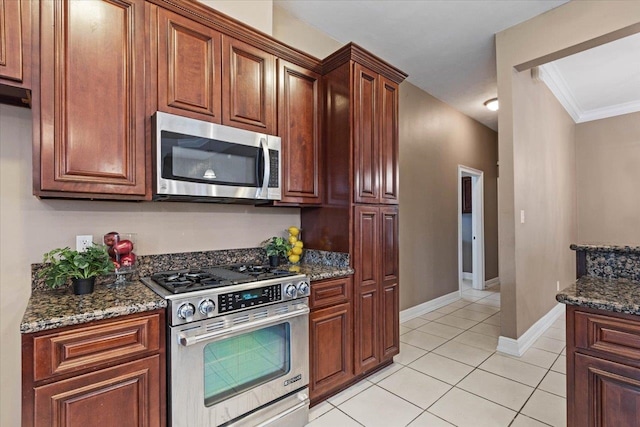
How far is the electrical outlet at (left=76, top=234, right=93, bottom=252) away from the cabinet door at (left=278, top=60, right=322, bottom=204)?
121 cm

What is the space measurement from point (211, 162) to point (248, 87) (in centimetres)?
63

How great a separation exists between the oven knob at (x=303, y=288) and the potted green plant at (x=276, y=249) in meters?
0.51

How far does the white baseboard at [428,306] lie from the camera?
398 centimetres

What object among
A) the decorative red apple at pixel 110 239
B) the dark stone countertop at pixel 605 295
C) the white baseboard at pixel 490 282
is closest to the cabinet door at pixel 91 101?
the decorative red apple at pixel 110 239

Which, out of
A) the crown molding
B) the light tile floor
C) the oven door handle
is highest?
the crown molding

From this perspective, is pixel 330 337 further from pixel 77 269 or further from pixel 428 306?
pixel 428 306

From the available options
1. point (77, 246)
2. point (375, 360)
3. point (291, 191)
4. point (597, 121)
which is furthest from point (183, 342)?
point (597, 121)

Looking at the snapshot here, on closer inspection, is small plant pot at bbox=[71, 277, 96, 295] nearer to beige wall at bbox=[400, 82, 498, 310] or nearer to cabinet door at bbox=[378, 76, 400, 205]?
cabinet door at bbox=[378, 76, 400, 205]

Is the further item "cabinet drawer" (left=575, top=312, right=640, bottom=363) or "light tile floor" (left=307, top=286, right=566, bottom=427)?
"light tile floor" (left=307, top=286, right=566, bottom=427)

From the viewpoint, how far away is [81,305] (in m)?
1.37

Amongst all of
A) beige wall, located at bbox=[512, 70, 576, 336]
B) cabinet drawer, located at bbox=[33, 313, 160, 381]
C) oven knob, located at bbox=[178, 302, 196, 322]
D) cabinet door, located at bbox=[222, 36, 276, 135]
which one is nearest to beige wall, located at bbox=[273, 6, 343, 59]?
cabinet door, located at bbox=[222, 36, 276, 135]

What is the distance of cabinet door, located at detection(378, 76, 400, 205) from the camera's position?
263 centimetres

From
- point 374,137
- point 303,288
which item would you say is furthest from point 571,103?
point 303,288

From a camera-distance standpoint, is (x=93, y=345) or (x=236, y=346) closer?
(x=93, y=345)
